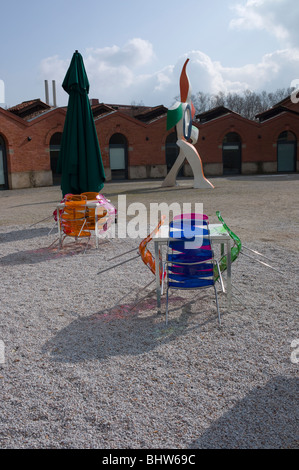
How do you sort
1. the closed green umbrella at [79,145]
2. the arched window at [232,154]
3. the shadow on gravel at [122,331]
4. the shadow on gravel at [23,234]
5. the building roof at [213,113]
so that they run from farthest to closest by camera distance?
the arched window at [232,154]
the building roof at [213,113]
the closed green umbrella at [79,145]
the shadow on gravel at [23,234]
the shadow on gravel at [122,331]

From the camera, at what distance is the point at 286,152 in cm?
3322

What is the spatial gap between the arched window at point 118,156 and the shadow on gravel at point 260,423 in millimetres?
27295

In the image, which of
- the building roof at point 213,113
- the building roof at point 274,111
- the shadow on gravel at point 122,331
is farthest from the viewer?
the building roof at point 274,111

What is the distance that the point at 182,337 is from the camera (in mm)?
3732

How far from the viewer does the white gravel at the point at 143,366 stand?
8.09 feet

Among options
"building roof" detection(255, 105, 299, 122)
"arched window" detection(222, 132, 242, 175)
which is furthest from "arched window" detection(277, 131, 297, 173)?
"arched window" detection(222, 132, 242, 175)

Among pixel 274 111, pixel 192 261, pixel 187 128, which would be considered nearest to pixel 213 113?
pixel 274 111

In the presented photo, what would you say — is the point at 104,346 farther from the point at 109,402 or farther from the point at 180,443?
the point at 180,443

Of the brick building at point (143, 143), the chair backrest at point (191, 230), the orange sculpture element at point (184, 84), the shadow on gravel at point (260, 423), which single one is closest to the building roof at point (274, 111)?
the brick building at point (143, 143)

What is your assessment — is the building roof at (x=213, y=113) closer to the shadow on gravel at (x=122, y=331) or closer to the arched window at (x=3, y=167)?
the arched window at (x=3, y=167)

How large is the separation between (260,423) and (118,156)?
2792 cm

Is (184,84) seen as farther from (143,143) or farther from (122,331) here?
(122,331)

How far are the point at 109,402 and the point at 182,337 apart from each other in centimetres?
113
